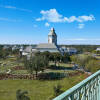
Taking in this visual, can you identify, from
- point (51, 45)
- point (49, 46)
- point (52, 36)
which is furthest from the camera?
point (52, 36)

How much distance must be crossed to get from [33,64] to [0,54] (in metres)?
25.3

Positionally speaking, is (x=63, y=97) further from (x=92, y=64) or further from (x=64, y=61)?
(x=64, y=61)

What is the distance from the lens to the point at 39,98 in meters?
11.7

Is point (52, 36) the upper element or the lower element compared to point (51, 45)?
upper

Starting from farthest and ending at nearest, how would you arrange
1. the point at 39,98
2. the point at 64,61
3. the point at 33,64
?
the point at 64,61, the point at 33,64, the point at 39,98

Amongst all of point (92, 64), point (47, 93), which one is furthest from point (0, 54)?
point (47, 93)

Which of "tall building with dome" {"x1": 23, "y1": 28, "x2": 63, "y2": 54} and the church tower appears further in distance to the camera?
the church tower

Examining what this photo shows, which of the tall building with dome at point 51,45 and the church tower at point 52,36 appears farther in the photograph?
the church tower at point 52,36

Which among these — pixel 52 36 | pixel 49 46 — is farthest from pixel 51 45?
pixel 52 36

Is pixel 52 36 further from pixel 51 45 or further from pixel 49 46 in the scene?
pixel 49 46

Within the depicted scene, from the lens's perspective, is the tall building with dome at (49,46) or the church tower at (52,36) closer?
the tall building with dome at (49,46)

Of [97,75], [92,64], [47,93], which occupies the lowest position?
[47,93]

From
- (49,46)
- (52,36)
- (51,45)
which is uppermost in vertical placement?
(52,36)

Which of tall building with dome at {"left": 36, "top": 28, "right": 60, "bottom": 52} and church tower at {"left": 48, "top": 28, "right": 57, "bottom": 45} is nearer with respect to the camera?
tall building with dome at {"left": 36, "top": 28, "right": 60, "bottom": 52}
